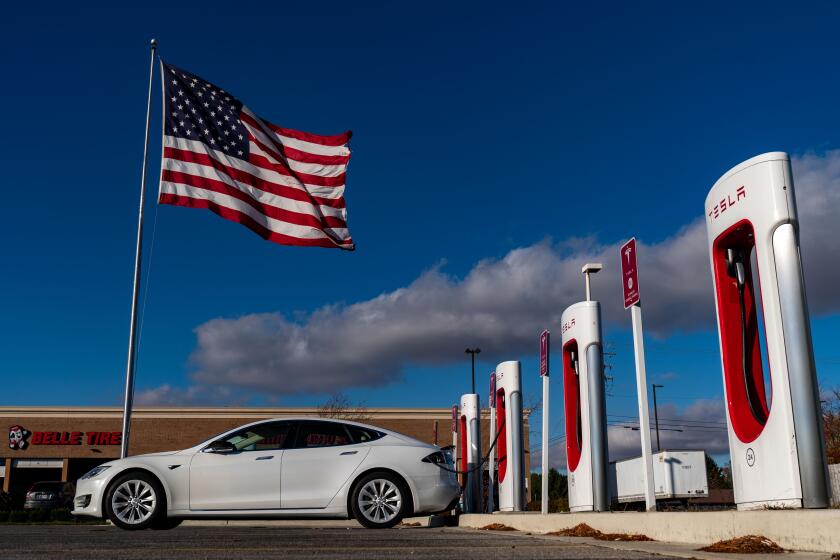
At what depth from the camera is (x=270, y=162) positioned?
16016 mm

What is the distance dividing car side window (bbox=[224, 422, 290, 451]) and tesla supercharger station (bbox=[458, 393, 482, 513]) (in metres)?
8.46

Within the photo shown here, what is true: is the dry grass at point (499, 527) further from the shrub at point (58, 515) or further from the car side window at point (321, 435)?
the shrub at point (58, 515)

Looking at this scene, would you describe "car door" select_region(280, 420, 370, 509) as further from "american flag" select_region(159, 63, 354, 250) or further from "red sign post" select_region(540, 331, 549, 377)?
"american flag" select_region(159, 63, 354, 250)

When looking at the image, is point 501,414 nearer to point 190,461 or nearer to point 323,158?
point 323,158

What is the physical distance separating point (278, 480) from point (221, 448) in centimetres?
82

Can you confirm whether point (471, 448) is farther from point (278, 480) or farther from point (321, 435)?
point (278, 480)

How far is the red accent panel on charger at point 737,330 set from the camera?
738 centimetres

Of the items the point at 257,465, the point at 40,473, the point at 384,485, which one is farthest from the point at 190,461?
the point at 40,473

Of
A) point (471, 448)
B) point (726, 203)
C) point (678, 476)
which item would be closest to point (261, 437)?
point (726, 203)

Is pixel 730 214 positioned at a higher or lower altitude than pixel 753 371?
higher

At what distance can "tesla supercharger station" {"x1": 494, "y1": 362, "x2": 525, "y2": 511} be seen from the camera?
16938mm

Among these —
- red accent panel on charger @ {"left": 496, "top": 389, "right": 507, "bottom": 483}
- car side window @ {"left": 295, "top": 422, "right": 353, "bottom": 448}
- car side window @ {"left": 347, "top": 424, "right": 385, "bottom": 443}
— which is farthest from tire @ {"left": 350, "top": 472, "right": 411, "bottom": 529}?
red accent panel on charger @ {"left": 496, "top": 389, "right": 507, "bottom": 483}

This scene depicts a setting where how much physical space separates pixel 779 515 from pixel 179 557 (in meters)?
3.78

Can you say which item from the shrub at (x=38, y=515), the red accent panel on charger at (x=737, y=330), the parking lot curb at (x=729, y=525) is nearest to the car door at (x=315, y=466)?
the parking lot curb at (x=729, y=525)
